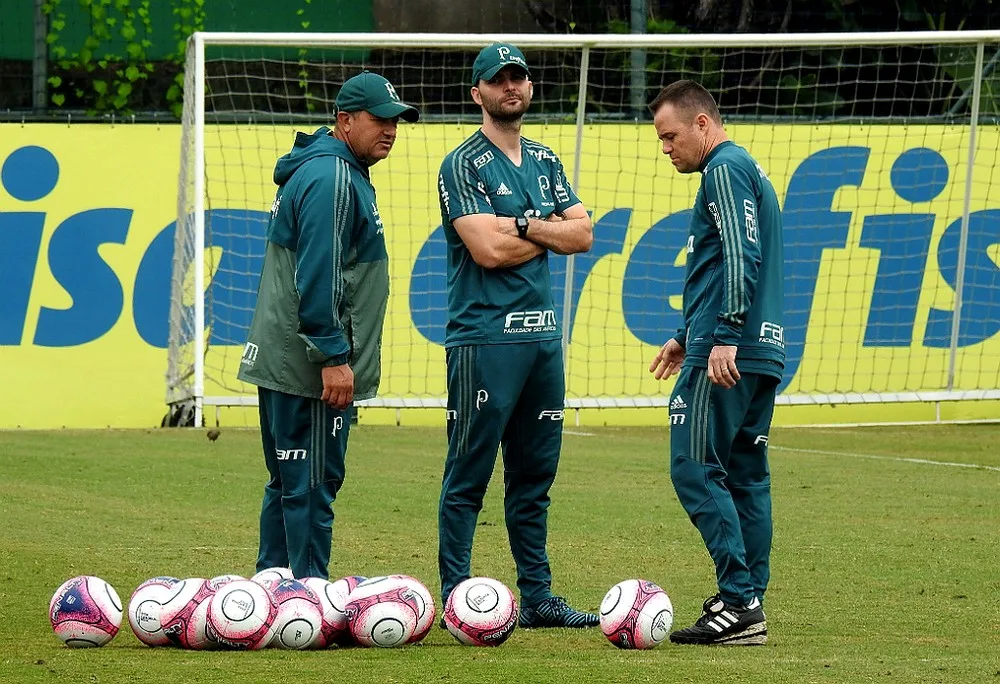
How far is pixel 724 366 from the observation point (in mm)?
6012

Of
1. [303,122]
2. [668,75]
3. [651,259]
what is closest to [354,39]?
[303,122]

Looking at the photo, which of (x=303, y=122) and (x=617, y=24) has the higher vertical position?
(x=617, y=24)

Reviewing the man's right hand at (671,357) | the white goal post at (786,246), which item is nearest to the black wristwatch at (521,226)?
the man's right hand at (671,357)

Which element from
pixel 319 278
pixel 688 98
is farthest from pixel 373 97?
pixel 688 98

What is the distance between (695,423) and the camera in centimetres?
618

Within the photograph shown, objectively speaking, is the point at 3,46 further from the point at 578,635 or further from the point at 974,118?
the point at 578,635

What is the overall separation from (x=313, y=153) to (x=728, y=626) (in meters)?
2.41

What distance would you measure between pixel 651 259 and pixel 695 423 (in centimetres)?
865

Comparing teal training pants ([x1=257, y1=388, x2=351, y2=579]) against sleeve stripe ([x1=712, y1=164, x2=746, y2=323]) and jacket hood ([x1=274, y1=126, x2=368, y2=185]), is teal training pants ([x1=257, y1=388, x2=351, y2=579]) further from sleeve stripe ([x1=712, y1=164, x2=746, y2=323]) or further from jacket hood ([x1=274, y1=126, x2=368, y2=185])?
sleeve stripe ([x1=712, y1=164, x2=746, y2=323])

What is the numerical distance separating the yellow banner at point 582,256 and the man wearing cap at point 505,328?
7.85m

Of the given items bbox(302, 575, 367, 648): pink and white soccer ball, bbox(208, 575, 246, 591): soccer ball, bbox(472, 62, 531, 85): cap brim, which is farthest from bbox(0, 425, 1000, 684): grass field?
bbox(472, 62, 531, 85): cap brim

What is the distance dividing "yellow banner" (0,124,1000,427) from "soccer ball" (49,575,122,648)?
27.3 feet

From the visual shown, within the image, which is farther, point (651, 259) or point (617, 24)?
point (617, 24)

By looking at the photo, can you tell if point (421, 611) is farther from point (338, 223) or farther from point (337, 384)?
point (338, 223)
